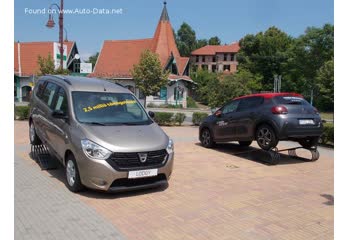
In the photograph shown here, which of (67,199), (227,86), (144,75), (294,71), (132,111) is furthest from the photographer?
(294,71)

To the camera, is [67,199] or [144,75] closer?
[67,199]

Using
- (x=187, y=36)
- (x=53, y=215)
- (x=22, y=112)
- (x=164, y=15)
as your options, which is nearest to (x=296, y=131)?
(x=53, y=215)

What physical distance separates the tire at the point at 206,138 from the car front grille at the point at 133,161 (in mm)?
5358

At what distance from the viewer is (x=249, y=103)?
32.6 ft

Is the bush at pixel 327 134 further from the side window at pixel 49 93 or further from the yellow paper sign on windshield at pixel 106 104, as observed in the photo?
the side window at pixel 49 93

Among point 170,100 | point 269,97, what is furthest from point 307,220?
point 170,100

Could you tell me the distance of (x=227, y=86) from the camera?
21547 mm

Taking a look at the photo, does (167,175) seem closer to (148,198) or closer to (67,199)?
(148,198)

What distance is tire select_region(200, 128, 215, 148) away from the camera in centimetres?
1139

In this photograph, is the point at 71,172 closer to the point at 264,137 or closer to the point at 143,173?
the point at 143,173

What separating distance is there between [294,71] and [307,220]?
176 ft

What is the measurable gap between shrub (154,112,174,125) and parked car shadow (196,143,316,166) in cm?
638

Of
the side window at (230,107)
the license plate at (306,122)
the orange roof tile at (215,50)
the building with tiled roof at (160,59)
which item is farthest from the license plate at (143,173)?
the orange roof tile at (215,50)
